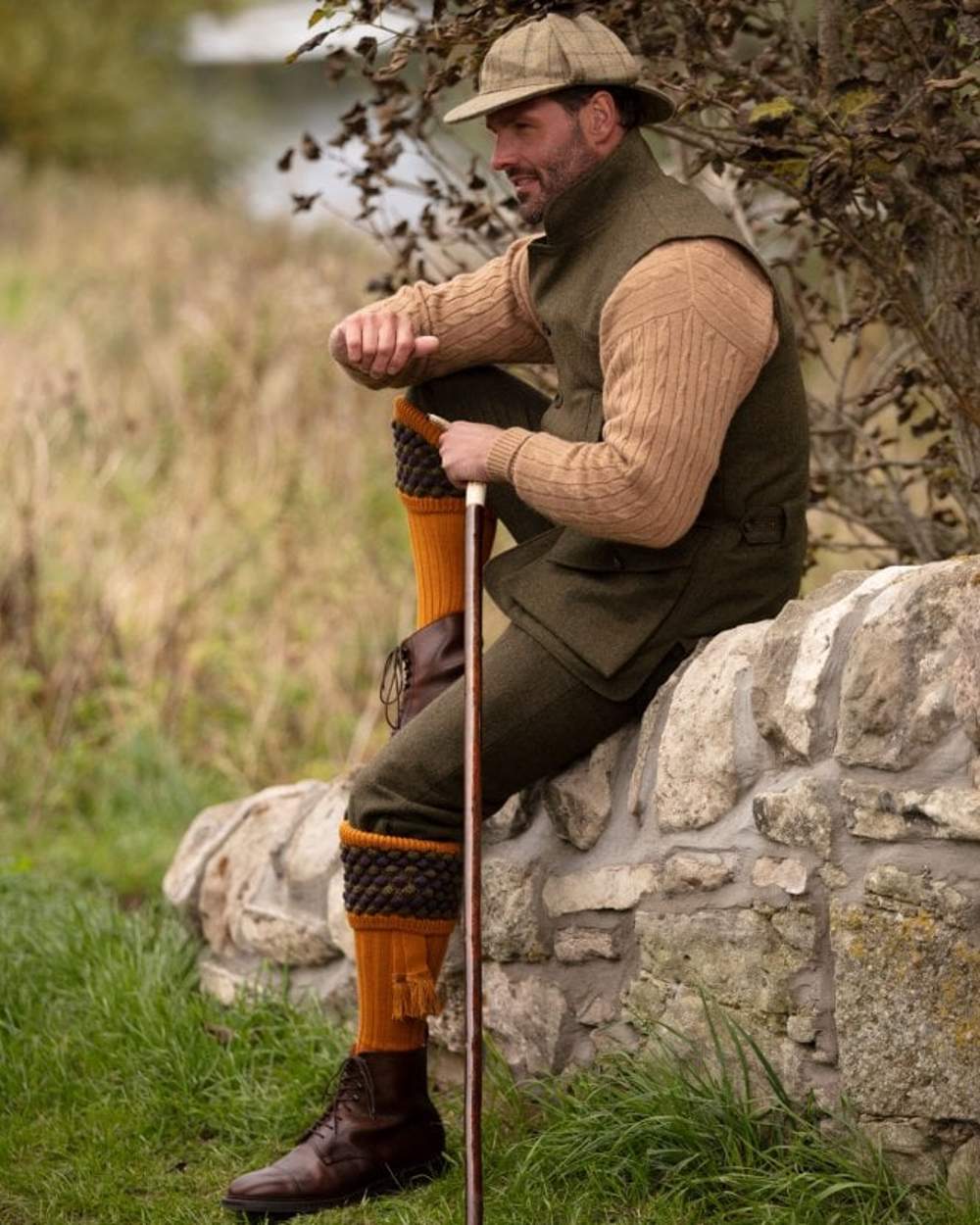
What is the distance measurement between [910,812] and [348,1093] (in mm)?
1345

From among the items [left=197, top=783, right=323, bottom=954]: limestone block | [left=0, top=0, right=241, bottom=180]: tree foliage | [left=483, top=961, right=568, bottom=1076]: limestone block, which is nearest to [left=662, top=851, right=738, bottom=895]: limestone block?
[left=483, top=961, right=568, bottom=1076]: limestone block

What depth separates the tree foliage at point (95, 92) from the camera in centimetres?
2202

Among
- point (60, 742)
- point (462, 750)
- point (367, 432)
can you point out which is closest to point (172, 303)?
point (367, 432)

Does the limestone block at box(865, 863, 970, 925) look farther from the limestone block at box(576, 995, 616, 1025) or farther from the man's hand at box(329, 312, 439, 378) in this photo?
the man's hand at box(329, 312, 439, 378)

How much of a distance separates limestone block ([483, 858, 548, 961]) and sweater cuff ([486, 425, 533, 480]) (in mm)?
868

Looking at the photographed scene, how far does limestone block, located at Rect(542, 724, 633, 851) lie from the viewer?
3.76 m

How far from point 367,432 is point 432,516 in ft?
17.1

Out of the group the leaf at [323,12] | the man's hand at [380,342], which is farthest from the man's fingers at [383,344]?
the leaf at [323,12]

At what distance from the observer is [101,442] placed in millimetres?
8242

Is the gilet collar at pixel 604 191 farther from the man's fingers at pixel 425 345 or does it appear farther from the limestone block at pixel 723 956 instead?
the limestone block at pixel 723 956

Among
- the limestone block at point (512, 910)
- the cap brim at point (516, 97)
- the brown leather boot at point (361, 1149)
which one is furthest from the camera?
the limestone block at point (512, 910)

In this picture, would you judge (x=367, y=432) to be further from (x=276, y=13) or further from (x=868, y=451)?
(x=276, y=13)

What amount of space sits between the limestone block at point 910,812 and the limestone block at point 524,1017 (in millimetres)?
940

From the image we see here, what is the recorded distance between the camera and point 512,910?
3.89 meters
